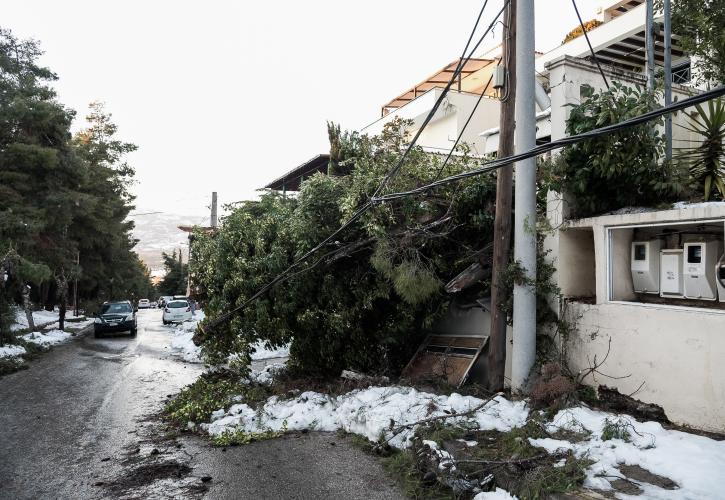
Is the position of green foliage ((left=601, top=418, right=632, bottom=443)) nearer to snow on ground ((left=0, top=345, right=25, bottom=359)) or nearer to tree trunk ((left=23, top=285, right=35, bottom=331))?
snow on ground ((left=0, top=345, right=25, bottom=359))

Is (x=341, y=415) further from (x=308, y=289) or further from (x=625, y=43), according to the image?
(x=625, y=43)

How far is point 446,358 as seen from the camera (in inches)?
332

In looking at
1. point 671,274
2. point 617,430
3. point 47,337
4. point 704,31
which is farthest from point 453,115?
point 47,337

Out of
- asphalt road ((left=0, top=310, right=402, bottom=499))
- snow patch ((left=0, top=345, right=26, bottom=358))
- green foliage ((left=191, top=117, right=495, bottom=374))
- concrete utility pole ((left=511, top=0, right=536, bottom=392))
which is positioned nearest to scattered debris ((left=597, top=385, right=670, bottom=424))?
concrete utility pole ((left=511, top=0, right=536, bottom=392))

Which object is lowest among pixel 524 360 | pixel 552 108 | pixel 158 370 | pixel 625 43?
pixel 158 370

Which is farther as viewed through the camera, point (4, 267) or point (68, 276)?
point (68, 276)

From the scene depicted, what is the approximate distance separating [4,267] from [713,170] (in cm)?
1744

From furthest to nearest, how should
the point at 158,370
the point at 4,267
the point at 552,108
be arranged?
the point at 4,267
the point at 158,370
the point at 552,108

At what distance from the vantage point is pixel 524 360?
6.65m

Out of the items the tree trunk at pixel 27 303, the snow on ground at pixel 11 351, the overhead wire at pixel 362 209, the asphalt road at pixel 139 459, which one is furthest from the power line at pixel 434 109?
the tree trunk at pixel 27 303

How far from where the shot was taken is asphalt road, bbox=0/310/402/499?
534 cm

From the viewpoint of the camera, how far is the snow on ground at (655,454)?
4.04 meters

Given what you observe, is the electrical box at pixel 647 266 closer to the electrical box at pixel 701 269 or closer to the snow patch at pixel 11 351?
the electrical box at pixel 701 269

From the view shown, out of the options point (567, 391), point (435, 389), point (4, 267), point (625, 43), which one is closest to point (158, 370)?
point (4, 267)
